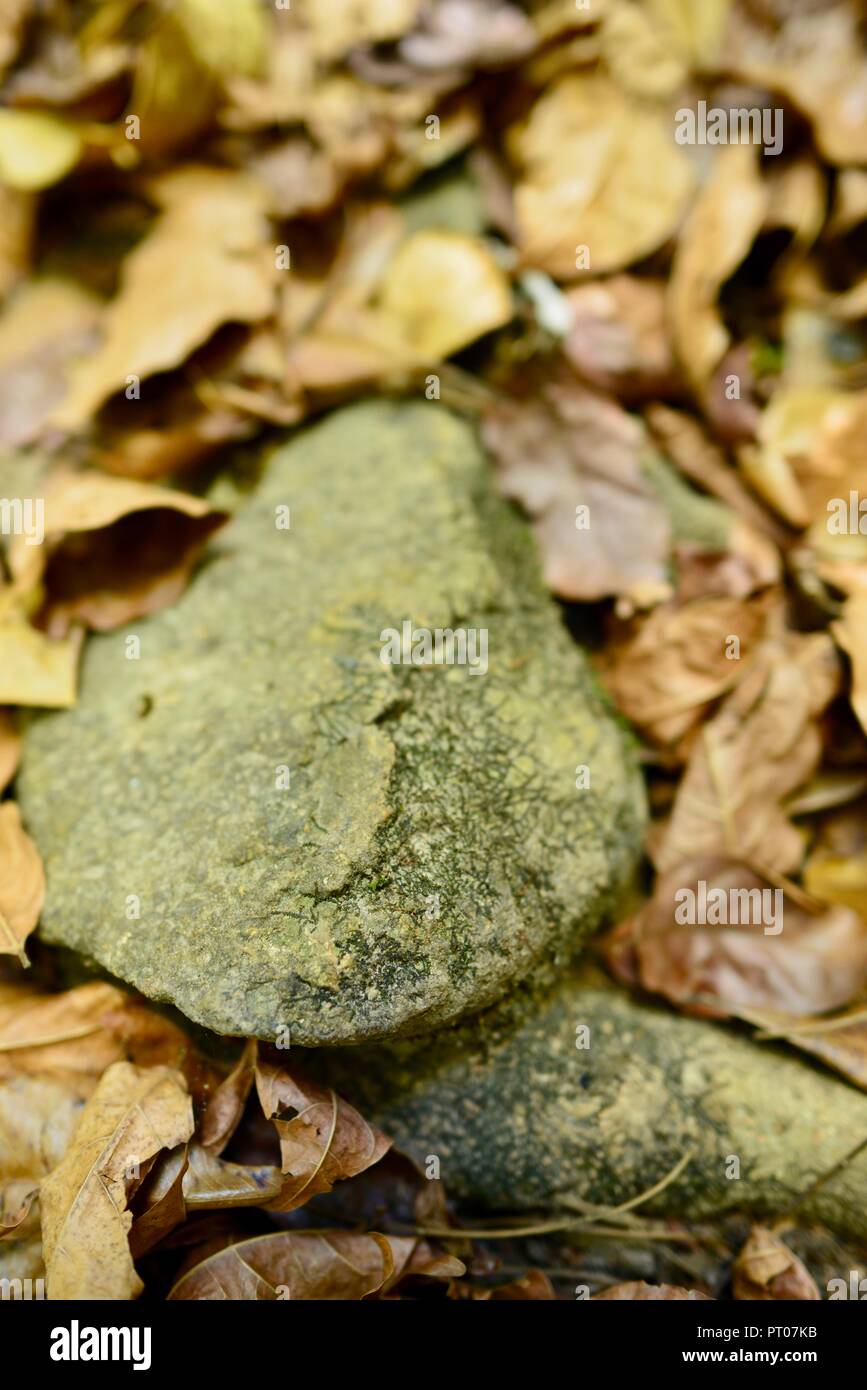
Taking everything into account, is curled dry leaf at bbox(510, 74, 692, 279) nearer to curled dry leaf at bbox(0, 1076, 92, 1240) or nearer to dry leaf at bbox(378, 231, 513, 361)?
dry leaf at bbox(378, 231, 513, 361)

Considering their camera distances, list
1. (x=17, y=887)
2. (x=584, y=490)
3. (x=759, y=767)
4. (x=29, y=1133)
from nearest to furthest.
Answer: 1. (x=29, y=1133)
2. (x=17, y=887)
3. (x=759, y=767)
4. (x=584, y=490)

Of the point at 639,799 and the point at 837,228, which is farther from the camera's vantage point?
the point at 837,228

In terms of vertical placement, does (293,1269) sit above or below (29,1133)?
below

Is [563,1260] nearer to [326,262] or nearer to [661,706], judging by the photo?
[661,706]

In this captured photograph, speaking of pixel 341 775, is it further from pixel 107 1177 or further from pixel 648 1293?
pixel 648 1293

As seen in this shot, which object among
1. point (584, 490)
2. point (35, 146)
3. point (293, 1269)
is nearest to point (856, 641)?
point (584, 490)

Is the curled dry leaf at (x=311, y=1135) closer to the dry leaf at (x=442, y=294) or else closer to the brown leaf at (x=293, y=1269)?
the brown leaf at (x=293, y=1269)

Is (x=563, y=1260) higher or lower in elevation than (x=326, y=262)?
lower
